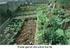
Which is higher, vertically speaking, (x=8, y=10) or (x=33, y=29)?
(x=8, y=10)

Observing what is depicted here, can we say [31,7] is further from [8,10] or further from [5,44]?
[5,44]

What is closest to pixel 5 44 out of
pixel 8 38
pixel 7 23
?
pixel 8 38

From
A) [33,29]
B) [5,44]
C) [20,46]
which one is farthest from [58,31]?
[5,44]

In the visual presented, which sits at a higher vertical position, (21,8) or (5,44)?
(21,8)

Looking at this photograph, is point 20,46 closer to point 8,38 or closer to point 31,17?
point 8,38

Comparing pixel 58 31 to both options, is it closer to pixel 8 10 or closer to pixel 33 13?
pixel 33 13

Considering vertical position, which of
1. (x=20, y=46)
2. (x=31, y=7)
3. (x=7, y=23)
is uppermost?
(x=31, y=7)
